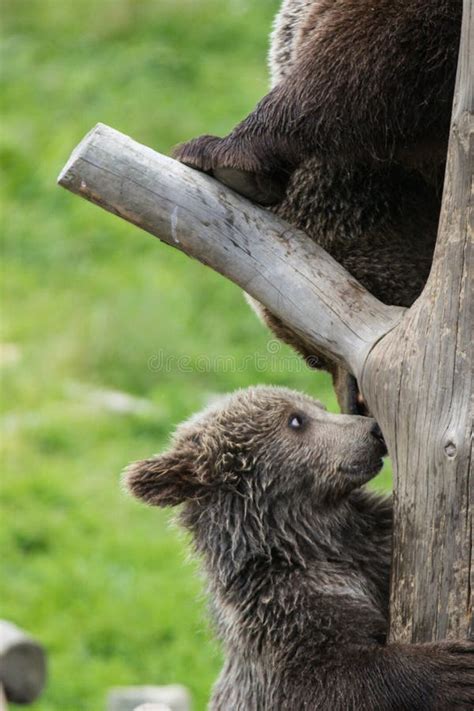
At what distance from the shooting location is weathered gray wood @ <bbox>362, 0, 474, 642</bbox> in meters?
3.87

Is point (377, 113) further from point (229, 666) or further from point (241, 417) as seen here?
point (229, 666)

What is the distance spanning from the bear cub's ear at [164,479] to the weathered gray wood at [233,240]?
67 centimetres

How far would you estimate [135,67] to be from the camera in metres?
14.9

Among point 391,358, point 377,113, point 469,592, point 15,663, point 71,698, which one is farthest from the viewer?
point 71,698

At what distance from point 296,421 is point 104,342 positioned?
6.65 m

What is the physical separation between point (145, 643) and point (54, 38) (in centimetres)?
970

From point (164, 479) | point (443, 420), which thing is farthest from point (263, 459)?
point (443, 420)

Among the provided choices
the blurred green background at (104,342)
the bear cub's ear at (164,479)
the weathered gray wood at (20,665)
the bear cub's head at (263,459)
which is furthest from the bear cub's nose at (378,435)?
the weathered gray wood at (20,665)

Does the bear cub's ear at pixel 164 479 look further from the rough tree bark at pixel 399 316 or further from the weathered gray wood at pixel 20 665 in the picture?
the weathered gray wood at pixel 20 665

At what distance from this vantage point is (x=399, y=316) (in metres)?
4.34

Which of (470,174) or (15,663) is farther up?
(470,174)

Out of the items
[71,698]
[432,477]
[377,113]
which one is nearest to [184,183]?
[377,113]

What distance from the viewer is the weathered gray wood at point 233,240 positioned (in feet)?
14.3

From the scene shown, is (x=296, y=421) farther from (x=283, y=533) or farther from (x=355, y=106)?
(x=355, y=106)
